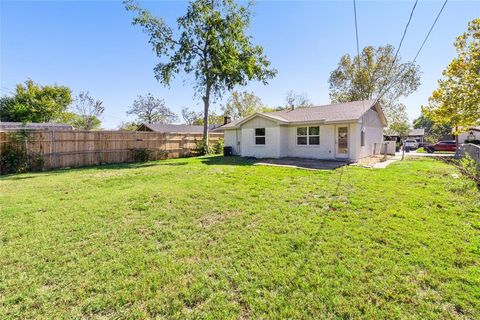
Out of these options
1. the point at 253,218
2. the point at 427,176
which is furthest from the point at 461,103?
the point at 253,218

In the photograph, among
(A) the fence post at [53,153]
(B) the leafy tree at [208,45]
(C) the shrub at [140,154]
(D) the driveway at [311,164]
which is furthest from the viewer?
(B) the leafy tree at [208,45]

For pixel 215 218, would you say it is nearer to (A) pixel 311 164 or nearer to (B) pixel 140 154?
(A) pixel 311 164

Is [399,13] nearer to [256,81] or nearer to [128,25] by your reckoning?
[256,81]

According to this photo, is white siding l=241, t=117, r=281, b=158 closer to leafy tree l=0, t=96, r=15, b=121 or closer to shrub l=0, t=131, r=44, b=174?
shrub l=0, t=131, r=44, b=174

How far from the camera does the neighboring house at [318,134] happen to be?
42.5 feet

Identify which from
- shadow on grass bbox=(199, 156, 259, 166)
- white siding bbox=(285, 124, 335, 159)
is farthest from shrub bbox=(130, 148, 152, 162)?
white siding bbox=(285, 124, 335, 159)

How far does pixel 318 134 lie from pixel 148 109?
39.9 meters

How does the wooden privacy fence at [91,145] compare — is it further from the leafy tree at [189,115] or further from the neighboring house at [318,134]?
the leafy tree at [189,115]

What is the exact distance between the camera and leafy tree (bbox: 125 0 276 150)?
54.5ft

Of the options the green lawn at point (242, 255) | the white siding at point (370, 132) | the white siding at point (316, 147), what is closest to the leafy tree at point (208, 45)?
the white siding at point (316, 147)

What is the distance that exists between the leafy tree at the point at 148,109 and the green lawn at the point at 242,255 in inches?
1653

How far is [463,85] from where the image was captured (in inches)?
544

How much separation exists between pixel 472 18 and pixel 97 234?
20.6 m

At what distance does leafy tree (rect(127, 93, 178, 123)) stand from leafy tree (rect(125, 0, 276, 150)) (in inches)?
1150
